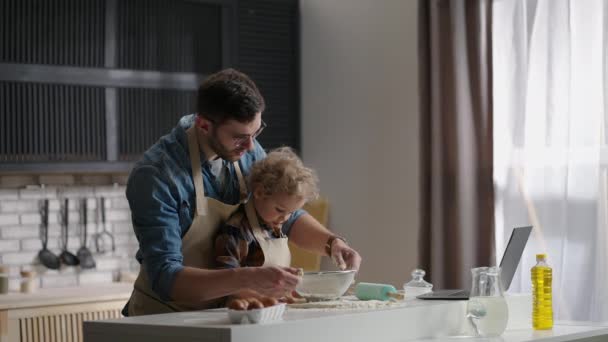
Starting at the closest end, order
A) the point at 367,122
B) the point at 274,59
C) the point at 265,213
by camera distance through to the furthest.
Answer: the point at 265,213 < the point at 367,122 < the point at 274,59

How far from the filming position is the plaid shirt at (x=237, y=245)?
2.86 m

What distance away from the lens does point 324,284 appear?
8.68 feet

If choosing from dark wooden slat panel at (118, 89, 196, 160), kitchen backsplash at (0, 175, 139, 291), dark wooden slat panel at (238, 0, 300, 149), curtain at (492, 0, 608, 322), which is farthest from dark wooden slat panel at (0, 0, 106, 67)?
curtain at (492, 0, 608, 322)

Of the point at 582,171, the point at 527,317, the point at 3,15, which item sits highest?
the point at 3,15

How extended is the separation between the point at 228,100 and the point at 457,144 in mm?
2230

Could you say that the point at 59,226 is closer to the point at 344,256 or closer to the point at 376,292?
the point at 344,256

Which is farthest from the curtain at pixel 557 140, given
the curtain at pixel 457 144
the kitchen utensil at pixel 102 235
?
the kitchen utensil at pixel 102 235

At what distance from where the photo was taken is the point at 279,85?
5.82 meters

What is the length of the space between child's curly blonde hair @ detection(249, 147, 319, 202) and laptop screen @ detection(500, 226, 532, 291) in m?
0.60

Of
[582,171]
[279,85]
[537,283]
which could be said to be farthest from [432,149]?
[537,283]

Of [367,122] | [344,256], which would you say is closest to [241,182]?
[344,256]

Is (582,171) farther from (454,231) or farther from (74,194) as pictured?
(74,194)

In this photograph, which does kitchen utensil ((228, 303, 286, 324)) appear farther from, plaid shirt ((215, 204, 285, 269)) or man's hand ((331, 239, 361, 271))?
man's hand ((331, 239, 361, 271))

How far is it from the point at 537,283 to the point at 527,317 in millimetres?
197
